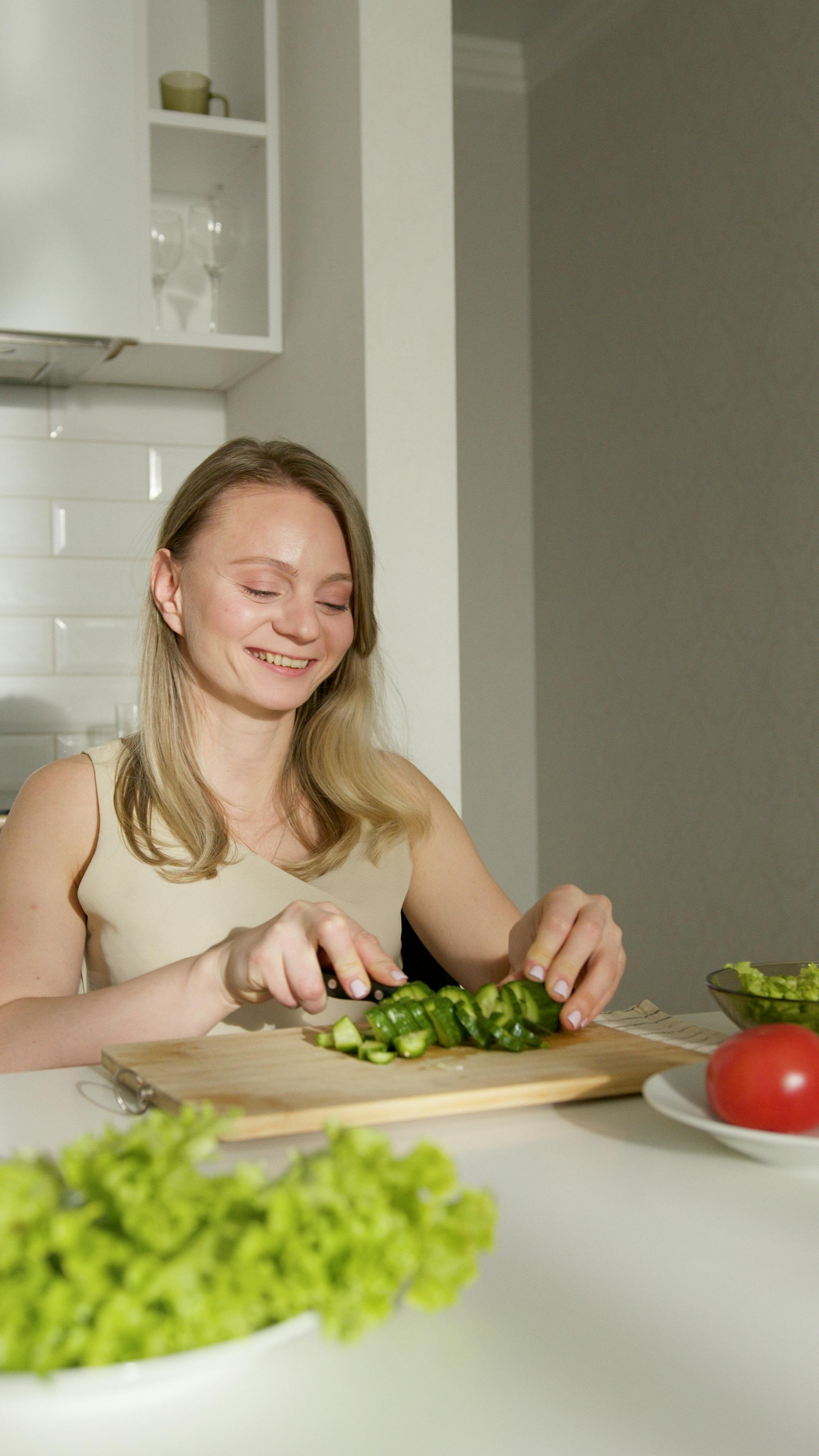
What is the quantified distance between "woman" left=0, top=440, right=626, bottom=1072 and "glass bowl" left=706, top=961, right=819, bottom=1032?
0.15m

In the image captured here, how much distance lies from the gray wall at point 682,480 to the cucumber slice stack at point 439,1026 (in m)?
2.26

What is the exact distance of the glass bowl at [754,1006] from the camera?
3.41 feet

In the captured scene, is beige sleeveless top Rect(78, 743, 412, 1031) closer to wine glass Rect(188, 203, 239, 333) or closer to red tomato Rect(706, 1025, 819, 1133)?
red tomato Rect(706, 1025, 819, 1133)

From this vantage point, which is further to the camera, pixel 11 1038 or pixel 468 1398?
pixel 11 1038

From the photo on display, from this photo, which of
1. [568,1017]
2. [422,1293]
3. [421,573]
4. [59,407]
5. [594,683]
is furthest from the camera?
[594,683]

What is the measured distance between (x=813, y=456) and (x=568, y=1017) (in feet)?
7.81

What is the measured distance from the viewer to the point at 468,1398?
0.58m

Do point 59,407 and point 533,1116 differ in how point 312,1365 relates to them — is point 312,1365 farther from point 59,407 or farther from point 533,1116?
point 59,407

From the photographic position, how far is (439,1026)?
3.67 feet

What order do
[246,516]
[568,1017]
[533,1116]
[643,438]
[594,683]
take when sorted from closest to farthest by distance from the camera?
1. [533,1116]
2. [568,1017]
3. [246,516]
4. [643,438]
5. [594,683]

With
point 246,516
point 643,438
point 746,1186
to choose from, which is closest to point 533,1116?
point 746,1186

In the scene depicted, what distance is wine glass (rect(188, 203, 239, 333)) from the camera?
2904mm

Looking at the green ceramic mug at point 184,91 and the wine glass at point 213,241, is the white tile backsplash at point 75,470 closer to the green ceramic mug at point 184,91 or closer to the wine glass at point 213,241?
the wine glass at point 213,241

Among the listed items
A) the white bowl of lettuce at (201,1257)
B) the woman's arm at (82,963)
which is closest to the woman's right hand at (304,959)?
the woman's arm at (82,963)
